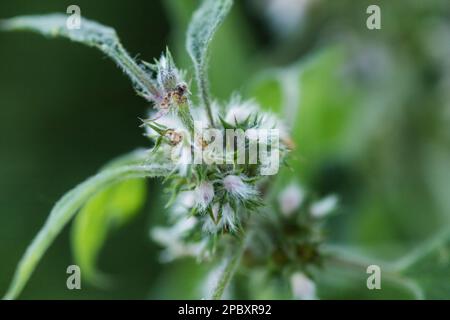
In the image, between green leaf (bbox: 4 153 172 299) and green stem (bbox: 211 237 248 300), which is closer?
green leaf (bbox: 4 153 172 299)

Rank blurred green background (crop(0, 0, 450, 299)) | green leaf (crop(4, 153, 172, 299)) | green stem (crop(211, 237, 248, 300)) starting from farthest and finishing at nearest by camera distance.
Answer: blurred green background (crop(0, 0, 450, 299)) → green stem (crop(211, 237, 248, 300)) → green leaf (crop(4, 153, 172, 299))

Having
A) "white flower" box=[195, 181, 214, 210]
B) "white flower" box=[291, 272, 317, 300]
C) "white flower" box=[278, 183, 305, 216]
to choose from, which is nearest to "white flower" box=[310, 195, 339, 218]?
"white flower" box=[278, 183, 305, 216]

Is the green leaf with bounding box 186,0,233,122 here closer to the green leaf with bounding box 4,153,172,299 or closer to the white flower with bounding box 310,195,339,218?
the green leaf with bounding box 4,153,172,299

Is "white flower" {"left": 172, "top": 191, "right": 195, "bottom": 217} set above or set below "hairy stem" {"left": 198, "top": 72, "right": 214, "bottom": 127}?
below

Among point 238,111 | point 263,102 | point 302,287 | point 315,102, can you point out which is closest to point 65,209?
point 238,111

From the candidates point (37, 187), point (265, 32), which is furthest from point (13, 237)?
point (265, 32)
